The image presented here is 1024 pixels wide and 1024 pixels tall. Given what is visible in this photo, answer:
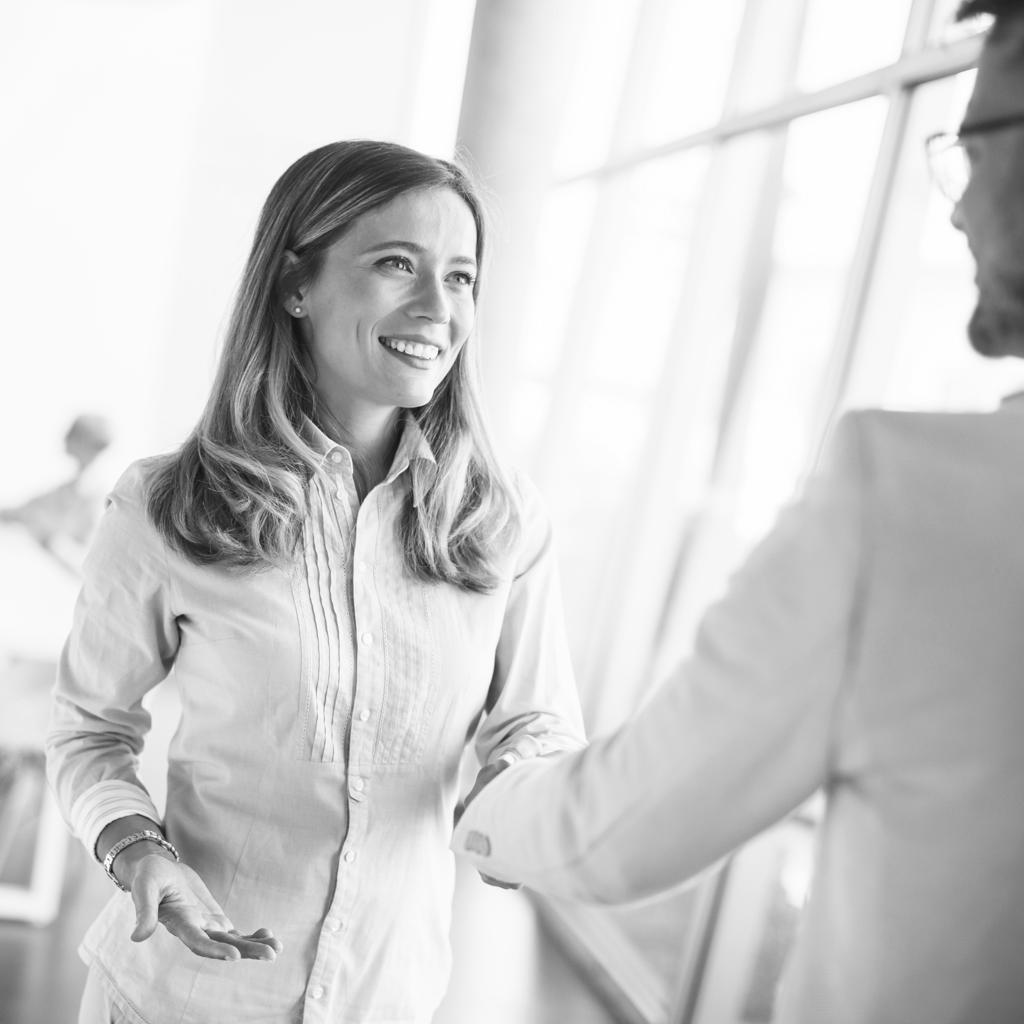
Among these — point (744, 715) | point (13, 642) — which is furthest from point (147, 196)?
point (744, 715)

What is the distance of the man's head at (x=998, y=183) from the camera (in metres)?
0.82

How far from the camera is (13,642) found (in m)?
3.95

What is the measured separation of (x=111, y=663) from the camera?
1.45 m

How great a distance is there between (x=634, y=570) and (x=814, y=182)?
163 centimetres

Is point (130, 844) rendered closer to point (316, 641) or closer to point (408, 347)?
point (316, 641)

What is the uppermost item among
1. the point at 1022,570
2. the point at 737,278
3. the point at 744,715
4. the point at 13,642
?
the point at 737,278

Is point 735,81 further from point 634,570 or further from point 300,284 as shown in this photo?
point 300,284

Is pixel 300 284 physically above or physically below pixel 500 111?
below

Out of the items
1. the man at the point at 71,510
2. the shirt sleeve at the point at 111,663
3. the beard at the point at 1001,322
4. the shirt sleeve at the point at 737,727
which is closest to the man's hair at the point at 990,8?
the beard at the point at 1001,322

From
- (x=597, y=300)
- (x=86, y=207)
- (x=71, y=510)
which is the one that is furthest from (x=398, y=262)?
(x=597, y=300)

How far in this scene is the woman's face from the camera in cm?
153

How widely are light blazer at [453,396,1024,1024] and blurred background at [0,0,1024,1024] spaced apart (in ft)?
7.30

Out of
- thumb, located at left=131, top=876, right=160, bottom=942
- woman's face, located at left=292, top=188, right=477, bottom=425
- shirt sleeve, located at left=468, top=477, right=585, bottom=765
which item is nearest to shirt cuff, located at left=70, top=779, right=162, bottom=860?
thumb, located at left=131, top=876, right=160, bottom=942

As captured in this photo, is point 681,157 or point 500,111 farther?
point 500,111
